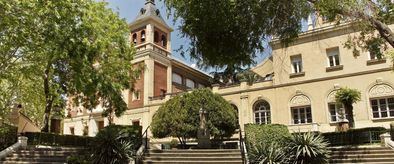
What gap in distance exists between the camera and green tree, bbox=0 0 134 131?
42.2 ft

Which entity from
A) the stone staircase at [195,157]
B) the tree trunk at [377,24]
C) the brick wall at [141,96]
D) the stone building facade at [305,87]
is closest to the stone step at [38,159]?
the stone staircase at [195,157]

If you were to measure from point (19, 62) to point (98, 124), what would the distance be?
2068 centimetres

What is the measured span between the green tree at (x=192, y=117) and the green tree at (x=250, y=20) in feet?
42.0

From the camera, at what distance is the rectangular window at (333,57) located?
85.3 ft

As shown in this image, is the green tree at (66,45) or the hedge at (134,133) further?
the hedge at (134,133)

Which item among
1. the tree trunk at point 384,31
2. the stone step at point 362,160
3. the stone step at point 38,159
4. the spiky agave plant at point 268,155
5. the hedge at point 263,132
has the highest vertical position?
the tree trunk at point 384,31

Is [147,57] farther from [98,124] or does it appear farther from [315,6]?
[315,6]

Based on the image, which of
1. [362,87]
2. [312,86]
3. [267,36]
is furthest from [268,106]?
[267,36]

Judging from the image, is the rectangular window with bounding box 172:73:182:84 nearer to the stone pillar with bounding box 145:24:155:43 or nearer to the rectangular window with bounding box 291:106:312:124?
the stone pillar with bounding box 145:24:155:43

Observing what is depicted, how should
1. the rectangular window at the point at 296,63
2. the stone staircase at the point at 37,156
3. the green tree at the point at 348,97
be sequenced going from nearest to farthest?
the stone staircase at the point at 37,156
the green tree at the point at 348,97
the rectangular window at the point at 296,63

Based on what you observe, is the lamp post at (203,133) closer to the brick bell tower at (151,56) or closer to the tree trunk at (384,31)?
the tree trunk at (384,31)

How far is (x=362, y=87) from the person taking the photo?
80.1ft

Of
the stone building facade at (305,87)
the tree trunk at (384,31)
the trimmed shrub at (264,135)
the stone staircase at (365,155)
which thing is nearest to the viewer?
the tree trunk at (384,31)

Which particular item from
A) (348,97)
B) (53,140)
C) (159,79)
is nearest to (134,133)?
(53,140)
